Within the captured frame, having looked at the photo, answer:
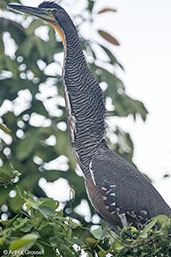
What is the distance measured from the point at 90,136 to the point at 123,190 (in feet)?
0.74

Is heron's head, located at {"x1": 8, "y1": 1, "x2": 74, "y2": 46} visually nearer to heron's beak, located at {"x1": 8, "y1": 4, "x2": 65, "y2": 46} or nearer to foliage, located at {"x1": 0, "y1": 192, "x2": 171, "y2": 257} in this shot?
heron's beak, located at {"x1": 8, "y1": 4, "x2": 65, "y2": 46}

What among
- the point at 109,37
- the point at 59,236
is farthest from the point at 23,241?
the point at 109,37

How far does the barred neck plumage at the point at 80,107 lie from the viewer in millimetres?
1816

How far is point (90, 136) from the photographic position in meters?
1.83

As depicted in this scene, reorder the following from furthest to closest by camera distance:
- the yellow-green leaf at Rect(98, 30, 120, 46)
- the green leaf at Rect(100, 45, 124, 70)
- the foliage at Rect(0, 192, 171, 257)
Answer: the green leaf at Rect(100, 45, 124, 70)
the yellow-green leaf at Rect(98, 30, 120, 46)
the foliage at Rect(0, 192, 171, 257)

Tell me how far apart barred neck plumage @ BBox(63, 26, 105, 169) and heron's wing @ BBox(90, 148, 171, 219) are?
51 millimetres

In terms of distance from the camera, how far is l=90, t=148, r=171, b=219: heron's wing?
70.4 inches

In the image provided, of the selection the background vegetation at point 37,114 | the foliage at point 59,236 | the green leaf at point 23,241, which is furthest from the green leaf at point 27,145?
the green leaf at point 23,241

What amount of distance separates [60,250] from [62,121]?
5.38ft

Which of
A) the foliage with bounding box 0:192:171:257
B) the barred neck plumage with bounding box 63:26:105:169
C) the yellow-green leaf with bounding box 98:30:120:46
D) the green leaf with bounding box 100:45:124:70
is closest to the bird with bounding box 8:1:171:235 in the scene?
the barred neck plumage with bounding box 63:26:105:169

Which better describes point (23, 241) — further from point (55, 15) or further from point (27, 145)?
point (27, 145)

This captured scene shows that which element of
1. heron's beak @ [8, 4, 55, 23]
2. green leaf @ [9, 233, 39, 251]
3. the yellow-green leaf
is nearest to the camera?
green leaf @ [9, 233, 39, 251]

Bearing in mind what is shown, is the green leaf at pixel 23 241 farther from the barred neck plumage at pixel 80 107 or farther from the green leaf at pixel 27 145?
the green leaf at pixel 27 145

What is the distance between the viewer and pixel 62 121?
2889mm
